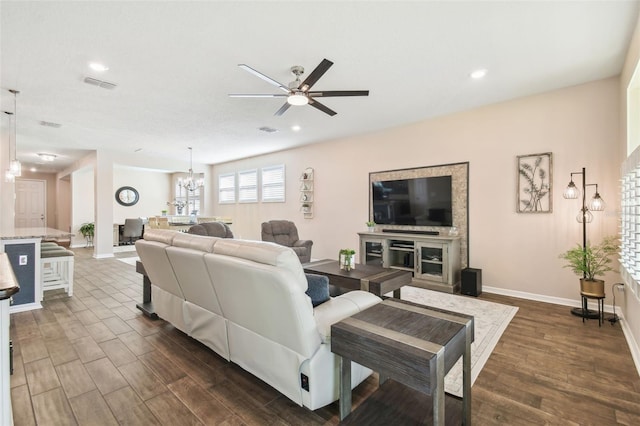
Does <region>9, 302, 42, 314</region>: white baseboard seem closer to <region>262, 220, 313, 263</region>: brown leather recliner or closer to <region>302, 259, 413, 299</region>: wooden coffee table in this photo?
<region>262, 220, 313, 263</region>: brown leather recliner

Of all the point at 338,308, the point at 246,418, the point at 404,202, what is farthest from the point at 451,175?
the point at 246,418

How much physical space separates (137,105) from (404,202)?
442 centimetres

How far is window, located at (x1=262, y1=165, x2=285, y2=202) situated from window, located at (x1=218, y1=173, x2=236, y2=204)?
1412mm

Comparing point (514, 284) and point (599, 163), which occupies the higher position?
point (599, 163)

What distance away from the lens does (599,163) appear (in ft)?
11.6

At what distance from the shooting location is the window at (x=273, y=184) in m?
7.68

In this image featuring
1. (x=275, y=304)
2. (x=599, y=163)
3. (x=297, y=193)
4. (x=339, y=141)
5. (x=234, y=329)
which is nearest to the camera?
(x=275, y=304)

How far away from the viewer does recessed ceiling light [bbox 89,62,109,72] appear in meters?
3.10

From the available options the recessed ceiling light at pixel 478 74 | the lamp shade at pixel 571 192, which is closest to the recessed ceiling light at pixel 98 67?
the recessed ceiling light at pixel 478 74

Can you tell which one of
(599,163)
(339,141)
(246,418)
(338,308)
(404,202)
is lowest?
(246,418)

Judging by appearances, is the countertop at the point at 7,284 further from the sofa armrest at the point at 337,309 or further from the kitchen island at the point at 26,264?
the kitchen island at the point at 26,264

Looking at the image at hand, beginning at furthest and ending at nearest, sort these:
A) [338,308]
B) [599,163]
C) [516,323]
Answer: [599,163] < [516,323] < [338,308]

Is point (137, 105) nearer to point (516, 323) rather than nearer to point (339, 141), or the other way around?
point (339, 141)

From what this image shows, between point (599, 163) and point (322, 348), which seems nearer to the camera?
point (322, 348)
